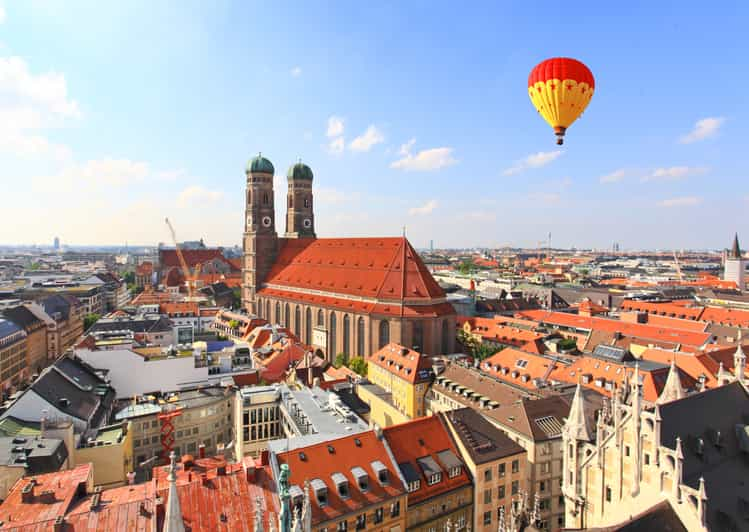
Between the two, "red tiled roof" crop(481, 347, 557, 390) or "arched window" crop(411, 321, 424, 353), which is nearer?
"red tiled roof" crop(481, 347, 557, 390)

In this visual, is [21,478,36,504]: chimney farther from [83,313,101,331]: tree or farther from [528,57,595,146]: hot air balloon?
[83,313,101,331]: tree

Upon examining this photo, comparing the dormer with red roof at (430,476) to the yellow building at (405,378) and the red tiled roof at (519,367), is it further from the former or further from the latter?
the red tiled roof at (519,367)

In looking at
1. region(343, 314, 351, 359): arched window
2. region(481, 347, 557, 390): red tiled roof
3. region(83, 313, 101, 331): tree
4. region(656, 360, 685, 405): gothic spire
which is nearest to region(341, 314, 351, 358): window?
region(343, 314, 351, 359): arched window

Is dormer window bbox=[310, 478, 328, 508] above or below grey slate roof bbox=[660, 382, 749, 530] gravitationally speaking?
below

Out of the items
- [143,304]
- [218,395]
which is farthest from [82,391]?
[143,304]

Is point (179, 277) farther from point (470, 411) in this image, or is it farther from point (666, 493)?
point (666, 493)

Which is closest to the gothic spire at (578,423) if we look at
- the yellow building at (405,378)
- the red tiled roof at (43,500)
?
the red tiled roof at (43,500)
